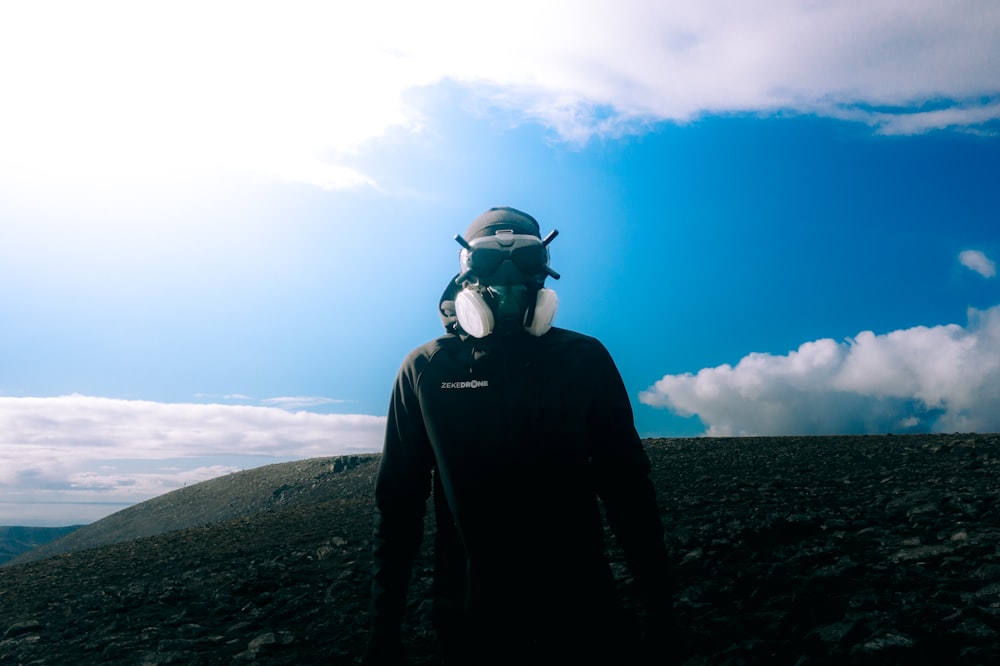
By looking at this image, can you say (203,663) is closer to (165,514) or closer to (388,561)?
(388,561)

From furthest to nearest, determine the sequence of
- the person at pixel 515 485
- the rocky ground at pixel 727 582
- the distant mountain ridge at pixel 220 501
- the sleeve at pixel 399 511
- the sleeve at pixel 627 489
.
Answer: the distant mountain ridge at pixel 220 501
the rocky ground at pixel 727 582
the sleeve at pixel 399 511
the sleeve at pixel 627 489
the person at pixel 515 485

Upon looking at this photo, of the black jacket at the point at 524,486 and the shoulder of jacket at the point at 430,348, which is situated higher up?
the shoulder of jacket at the point at 430,348

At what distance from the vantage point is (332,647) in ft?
19.4

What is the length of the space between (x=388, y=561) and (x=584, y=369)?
122 cm

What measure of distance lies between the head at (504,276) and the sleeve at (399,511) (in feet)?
1.43

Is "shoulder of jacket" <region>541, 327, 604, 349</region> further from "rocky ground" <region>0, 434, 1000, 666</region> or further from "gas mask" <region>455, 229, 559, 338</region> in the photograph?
"rocky ground" <region>0, 434, 1000, 666</region>

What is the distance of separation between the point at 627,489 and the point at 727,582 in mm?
4335

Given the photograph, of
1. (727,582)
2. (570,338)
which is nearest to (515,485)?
(570,338)

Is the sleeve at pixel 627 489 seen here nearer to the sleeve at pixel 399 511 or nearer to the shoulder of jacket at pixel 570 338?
the shoulder of jacket at pixel 570 338

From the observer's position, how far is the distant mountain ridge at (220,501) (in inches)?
1019

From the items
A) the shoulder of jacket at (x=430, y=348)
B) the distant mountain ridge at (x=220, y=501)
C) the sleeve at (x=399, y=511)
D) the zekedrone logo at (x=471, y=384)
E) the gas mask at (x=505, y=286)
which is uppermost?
the gas mask at (x=505, y=286)

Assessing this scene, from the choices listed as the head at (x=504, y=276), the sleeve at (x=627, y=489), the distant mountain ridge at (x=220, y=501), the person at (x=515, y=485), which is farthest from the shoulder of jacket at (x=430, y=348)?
the distant mountain ridge at (x=220, y=501)

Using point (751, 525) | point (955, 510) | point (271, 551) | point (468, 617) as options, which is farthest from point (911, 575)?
point (271, 551)

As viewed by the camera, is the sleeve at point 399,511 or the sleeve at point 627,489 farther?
the sleeve at point 399,511
